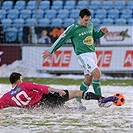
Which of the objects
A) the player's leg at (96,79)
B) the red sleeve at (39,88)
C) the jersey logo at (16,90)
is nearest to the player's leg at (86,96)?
the red sleeve at (39,88)

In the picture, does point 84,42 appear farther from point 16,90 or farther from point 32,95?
point 16,90

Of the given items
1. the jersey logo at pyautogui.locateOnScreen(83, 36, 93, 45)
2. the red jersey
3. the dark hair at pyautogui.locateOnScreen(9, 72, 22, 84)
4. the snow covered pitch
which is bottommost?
the snow covered pitch

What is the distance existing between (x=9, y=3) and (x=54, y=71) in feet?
18.9

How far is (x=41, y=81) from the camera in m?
18.4

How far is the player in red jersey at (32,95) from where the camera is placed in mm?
10172

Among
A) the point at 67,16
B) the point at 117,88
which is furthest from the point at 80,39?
the point at 67,16

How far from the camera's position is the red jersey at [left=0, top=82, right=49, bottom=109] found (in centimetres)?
1016

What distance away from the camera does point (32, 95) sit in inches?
403

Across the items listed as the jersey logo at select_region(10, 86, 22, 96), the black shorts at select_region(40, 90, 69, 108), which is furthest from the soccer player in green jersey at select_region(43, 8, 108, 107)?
the jersey logo at select_region(10, 86, 22, 96)

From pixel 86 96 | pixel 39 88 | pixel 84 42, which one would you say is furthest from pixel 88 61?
pixel 39 88

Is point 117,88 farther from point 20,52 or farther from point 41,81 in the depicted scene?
point 20,52

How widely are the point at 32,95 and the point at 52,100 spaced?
46 centimetres

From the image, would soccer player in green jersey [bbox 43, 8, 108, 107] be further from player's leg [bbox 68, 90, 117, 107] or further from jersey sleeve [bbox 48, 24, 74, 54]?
player's leg [bbox 68, 90, 117, 107]

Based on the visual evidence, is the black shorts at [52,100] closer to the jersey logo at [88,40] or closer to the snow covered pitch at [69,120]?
the snow covered pitch at [69,120]
